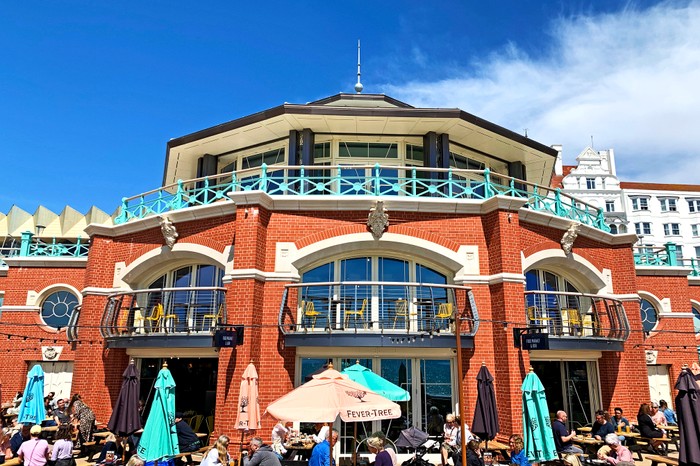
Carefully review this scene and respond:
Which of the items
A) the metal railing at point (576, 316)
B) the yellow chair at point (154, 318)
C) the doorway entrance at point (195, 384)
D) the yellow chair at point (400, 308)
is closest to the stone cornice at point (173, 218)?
the yellow chair at point (154, 318)

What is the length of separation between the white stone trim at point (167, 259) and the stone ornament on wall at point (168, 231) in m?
0.20

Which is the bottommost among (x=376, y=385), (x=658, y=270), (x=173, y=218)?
(x=376, y=385)

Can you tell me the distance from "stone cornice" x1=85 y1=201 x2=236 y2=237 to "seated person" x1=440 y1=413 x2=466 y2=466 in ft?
26.5

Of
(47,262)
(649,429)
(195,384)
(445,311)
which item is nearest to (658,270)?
(649,429)

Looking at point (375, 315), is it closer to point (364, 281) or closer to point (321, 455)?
point (364, 281)

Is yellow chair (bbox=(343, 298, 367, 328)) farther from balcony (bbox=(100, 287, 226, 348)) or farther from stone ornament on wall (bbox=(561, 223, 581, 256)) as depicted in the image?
stone ornament on wall (bbox=(561, 223, 581, 256))

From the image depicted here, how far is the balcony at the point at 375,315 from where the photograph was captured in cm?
1371

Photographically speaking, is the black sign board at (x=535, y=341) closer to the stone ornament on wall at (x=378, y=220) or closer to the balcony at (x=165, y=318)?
the stone ornament on wall at (x=378, y=220)

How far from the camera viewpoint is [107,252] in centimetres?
1773

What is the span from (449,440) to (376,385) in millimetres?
2252

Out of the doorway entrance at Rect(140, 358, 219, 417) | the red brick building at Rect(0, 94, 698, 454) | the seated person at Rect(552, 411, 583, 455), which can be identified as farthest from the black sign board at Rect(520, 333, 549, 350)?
the doorway entrance at Rect(140, 358, 219, 417)

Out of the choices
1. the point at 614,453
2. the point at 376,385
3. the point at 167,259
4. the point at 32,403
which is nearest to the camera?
the point at 614,453

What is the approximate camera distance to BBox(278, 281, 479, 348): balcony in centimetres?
1371

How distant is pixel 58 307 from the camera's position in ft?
76.1
